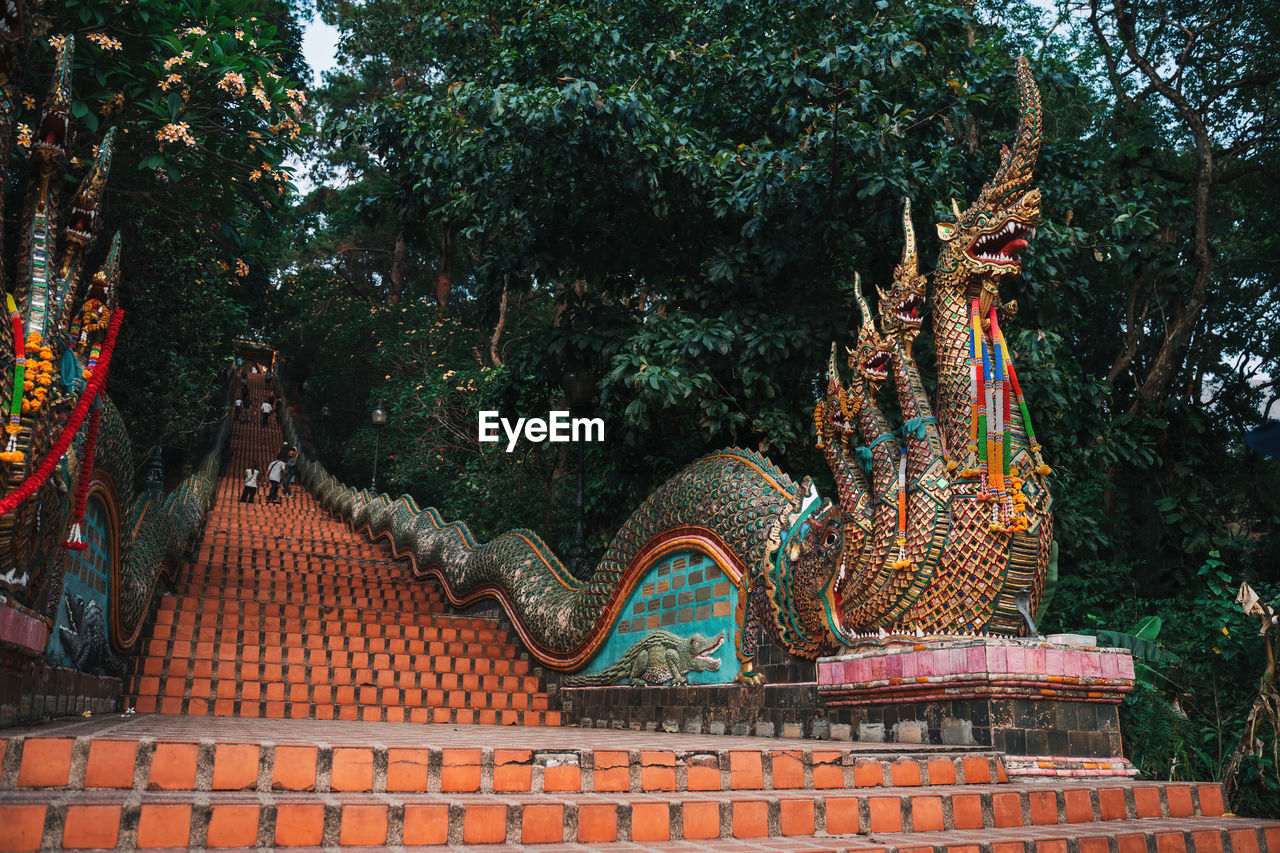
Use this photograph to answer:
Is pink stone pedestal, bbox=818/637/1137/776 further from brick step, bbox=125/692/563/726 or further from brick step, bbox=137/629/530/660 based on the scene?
brick step, bbox=137/629/530/660

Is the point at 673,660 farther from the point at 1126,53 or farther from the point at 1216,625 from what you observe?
the point at 1126,53

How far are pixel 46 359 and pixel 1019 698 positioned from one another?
17.3 ft

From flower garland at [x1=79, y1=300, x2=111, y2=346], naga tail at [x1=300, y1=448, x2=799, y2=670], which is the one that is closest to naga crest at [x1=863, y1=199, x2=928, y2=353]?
naga tail at [x1=300, y1=448, x2=799, y2=670]

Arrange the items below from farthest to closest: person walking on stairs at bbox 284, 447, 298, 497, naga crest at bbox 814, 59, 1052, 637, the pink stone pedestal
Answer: person walking on stairs at bbox 284, 447, 298, 497 < naga crest at bbox 814, 59, 1052, 637 < the pink stone pedestal

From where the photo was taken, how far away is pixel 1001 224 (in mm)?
5871

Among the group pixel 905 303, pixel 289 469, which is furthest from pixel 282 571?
pixel 289 469

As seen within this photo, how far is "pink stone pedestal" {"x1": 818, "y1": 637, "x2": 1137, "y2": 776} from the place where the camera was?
5.02 meters

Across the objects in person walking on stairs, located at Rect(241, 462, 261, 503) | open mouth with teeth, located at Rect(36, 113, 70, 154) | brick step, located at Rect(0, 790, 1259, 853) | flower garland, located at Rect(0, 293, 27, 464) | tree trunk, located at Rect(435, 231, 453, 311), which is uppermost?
tree trunk, located at Rect(435, 231, 453, 311)

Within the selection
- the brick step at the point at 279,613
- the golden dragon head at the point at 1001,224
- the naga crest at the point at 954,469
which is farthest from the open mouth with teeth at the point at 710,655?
the brick step at the point at 279,613

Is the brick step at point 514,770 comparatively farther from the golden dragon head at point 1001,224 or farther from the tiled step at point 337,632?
the tiled step at point 337,632

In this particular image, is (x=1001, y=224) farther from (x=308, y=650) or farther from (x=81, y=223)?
(x=308, y=650)

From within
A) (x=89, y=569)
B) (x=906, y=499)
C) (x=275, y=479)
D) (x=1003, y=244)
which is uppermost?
(x=275, y=479)

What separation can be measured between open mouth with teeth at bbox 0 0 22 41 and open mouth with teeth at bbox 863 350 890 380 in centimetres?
517

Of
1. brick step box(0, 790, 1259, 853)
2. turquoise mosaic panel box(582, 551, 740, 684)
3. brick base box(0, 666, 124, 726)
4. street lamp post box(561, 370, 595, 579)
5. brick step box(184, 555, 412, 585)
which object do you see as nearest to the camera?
brick step box(0, 790, 1259, 853)
